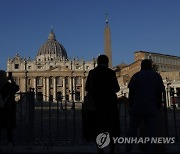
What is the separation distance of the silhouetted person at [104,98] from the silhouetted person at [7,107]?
2.21m

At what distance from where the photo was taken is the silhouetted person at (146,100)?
5340 mm

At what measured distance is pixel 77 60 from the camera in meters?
90.1

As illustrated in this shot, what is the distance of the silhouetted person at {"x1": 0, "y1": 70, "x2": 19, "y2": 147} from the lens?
6.80 m

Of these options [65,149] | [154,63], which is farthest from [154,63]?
[65,149]

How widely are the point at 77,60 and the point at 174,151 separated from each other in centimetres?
8460

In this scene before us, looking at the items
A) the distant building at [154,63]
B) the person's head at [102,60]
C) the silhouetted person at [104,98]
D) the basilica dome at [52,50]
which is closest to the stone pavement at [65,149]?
the silhouetted person at [104,98]

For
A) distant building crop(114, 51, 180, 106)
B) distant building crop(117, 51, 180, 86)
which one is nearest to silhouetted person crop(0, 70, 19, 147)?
distant building crop(114, 51, 180, 106)

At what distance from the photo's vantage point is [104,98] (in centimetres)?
530

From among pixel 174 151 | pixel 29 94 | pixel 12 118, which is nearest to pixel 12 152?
pixel 12 118

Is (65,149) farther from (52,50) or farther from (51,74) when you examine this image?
(52,50)

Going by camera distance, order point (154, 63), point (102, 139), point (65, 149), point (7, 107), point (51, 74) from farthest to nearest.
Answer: point (154, 63) → point (51, 74) → point (7, 107) → point (65, 149) → point (102, 139)

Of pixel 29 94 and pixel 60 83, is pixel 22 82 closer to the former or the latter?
pixel 60 83

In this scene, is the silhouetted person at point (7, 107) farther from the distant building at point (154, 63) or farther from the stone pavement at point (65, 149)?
the distant building at point (154, 63)

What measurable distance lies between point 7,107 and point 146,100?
3.14m
